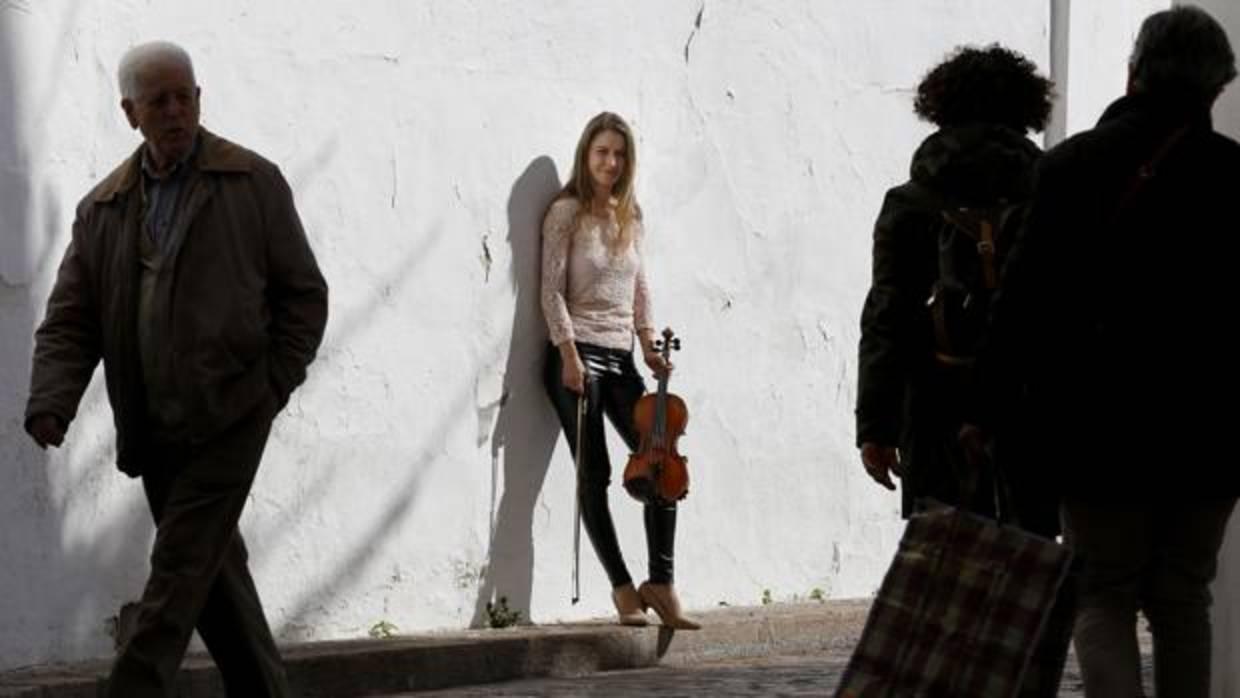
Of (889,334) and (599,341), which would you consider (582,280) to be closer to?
(599,341)

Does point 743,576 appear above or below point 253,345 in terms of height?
below

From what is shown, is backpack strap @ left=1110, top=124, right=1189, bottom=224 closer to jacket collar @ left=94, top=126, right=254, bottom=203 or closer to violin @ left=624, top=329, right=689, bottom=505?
jacket collar @ left=94, top=126, right=254, bottom=203

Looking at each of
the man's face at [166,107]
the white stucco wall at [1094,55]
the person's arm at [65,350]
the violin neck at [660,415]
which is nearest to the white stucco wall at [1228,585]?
the man's face at [166,107]

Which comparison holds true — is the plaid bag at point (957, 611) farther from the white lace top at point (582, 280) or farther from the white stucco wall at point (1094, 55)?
the white stucco wall at point (1094, 55)

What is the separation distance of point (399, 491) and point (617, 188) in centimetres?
158

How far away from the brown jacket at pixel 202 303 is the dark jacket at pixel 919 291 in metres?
1.65

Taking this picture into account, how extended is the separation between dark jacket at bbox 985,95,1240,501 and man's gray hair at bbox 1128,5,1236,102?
73 mm

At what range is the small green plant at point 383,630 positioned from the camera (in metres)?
12.6

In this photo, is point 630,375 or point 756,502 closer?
point 630,375

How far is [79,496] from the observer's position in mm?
11227

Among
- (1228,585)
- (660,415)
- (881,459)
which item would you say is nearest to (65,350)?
(881,459)

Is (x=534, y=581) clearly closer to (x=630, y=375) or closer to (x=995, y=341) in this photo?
(x=630, y=375)

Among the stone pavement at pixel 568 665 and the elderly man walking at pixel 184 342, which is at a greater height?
the elderly man walking at pixel 184 342

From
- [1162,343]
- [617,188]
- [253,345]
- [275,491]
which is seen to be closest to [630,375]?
[617,188]
